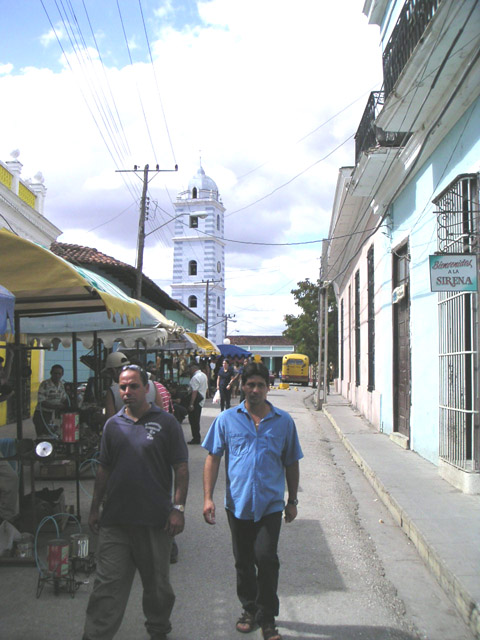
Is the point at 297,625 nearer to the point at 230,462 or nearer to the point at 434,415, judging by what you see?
the point at 230,462

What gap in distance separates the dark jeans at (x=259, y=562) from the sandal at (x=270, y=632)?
3cm

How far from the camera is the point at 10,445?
5824 mm

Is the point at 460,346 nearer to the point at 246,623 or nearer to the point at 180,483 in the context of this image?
the point at 246,623

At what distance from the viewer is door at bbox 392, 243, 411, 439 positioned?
36.2 ft

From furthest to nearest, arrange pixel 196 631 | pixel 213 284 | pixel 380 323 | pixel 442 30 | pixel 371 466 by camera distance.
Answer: pixel 213 284 → pixel 380 323 → pixel 371 466 → pixel 442 30 → pixel 196 631

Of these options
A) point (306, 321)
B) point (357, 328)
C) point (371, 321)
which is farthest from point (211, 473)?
point (306, 321)

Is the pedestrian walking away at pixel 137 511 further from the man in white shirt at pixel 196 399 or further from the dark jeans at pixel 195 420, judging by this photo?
A: the dark jeans at pixel 195 420

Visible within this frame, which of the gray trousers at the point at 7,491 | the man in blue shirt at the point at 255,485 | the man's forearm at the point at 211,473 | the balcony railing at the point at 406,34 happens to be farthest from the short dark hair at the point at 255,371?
the balcony railing at the point at 406,34

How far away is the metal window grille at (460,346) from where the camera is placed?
7289 millimetres

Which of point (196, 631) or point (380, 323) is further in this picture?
point (380, 323)

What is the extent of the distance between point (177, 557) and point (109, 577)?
200 centimetres

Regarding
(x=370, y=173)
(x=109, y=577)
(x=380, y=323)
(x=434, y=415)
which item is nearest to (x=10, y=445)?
(x=109, y=577)

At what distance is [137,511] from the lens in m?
3.49

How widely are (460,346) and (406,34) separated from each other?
5029 millimetres
